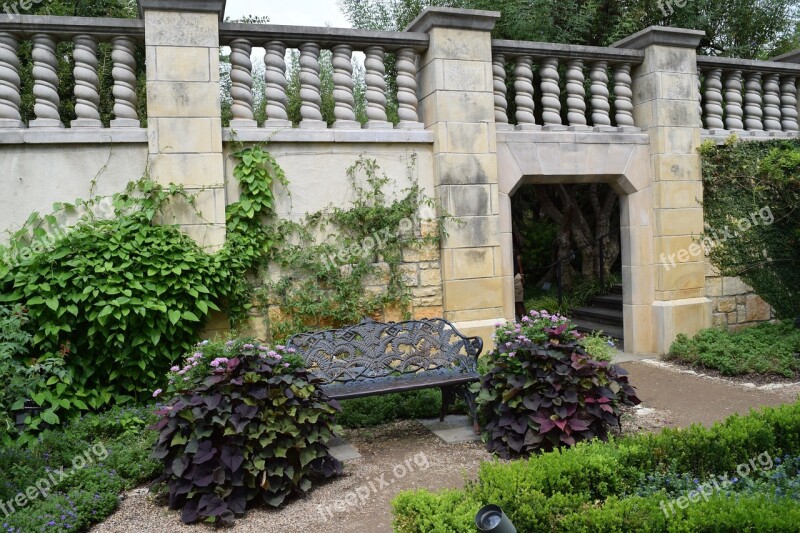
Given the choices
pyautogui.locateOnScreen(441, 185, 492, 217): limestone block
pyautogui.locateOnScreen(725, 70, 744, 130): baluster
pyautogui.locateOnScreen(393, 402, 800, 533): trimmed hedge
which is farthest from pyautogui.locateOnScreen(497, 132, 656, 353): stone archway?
pyautogui.locateOnScreen(393, 402, 800, 533): trimmed hedge

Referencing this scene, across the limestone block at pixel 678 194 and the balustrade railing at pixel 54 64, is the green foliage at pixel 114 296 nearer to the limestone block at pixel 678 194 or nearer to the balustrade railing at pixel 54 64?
the balustrade railing at pixel 54 64

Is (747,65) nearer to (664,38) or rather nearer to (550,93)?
(664,38)

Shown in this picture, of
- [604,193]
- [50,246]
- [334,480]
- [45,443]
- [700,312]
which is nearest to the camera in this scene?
[334,480]

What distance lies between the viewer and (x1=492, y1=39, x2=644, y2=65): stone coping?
7289mm

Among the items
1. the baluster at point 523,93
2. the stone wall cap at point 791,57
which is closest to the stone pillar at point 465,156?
the baluster at point 523,93

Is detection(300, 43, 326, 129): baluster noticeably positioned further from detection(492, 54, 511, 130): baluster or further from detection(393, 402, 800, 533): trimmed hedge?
detection(393, 402, 800, 533): trimmed hedge

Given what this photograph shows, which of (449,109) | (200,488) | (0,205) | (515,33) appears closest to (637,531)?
(200,488)

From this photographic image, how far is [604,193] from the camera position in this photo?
12.6m

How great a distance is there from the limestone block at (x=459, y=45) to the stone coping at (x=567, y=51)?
219 millimetres

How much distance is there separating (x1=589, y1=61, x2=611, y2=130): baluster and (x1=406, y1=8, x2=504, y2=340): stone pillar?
1641mm

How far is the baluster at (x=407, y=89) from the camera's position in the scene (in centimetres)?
696

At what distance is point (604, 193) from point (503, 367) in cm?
851

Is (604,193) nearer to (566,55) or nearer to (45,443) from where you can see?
(566,55)

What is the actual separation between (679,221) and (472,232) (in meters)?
2.94
